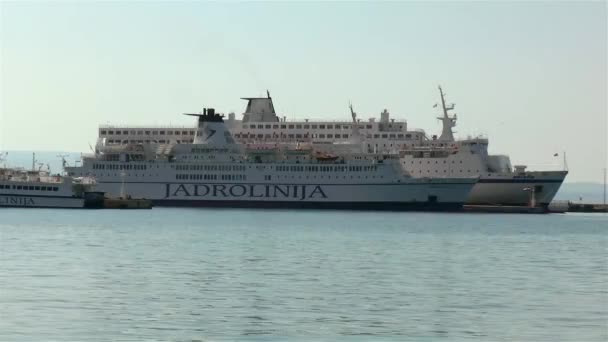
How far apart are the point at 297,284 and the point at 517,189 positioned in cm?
5275

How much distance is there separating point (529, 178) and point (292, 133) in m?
17.0

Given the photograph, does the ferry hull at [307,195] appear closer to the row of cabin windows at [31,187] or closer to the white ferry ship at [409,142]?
the white ferry ship at [409,142]

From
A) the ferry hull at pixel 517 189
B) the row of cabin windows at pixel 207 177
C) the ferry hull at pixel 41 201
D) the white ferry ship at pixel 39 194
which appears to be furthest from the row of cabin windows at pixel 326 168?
the ferry hull at pixel 41 201

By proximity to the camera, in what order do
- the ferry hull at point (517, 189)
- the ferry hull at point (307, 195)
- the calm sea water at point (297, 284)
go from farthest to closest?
the ferry hull at point (517, 189)
the ferry hull at point (307, 195)
the calm sea water at point (297, 284)

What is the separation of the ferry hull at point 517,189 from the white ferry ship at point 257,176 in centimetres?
373

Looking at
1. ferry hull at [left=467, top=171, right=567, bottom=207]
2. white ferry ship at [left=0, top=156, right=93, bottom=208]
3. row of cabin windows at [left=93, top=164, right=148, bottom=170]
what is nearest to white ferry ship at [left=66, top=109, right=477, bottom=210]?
row of cabin windows at [left=93, top=164, right=148, bottom=170]

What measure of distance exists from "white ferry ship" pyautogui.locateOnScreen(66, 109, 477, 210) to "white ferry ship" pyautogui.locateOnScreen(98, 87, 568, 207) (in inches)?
64.6

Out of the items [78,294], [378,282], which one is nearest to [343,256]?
[378,282]

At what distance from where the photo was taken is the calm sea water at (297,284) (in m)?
26.5

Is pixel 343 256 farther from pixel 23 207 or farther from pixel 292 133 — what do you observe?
pixel 292 133

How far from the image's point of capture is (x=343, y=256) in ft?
145

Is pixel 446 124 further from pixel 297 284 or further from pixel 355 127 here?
pixel 297 284

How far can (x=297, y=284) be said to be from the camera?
34219 millimetres

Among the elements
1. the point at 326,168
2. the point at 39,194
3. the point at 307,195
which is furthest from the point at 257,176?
the point at 39,194
